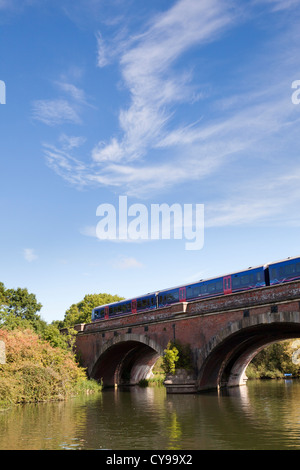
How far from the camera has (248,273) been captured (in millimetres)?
28328

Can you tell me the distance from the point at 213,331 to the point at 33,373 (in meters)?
12.0

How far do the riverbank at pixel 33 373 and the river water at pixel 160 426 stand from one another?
172cm

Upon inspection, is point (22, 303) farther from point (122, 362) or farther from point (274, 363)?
point (274, 363)

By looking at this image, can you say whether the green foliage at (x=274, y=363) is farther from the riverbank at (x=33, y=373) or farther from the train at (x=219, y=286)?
the riverbank at (x=33, y=373)

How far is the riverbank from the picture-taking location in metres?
26.3

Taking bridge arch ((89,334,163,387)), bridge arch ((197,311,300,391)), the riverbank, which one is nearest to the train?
bridge arch ((197,311,300,391))

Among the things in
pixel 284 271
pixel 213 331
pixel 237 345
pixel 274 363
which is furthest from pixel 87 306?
pixel 284 271

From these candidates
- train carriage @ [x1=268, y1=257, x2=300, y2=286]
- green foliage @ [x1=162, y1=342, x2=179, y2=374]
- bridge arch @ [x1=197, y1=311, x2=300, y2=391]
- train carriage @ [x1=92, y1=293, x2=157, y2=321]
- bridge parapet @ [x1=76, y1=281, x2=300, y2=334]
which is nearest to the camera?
bridge parapet @ [x1=76, y1=281, x2=300, y2=334]

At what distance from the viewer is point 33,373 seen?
2794 cm

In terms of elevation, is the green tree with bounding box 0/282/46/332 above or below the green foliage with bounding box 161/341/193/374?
above

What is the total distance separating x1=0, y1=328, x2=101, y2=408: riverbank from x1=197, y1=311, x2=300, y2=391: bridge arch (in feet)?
31.3

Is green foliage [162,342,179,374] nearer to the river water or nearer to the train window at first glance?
the river water
